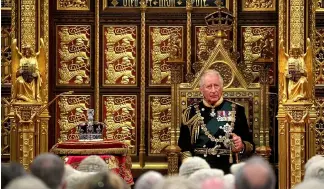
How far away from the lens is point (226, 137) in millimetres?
9625

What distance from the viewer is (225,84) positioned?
35.2ft

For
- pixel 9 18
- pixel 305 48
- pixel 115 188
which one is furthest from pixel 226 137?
pixel 115 188

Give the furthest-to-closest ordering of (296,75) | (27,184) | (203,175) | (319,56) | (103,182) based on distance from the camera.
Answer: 1. (319,56)
2. (296,75)
3. (203,175)
4. (103,182)
5. (27,184)

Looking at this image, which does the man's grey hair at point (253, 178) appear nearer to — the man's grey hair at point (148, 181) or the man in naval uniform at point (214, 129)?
the man's grey hair at point (148, 181)

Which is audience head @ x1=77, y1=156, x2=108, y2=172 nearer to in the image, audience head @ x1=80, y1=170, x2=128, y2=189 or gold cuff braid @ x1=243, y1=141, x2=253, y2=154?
audience head @ x1=80, y1=170, x2=128, y2=189

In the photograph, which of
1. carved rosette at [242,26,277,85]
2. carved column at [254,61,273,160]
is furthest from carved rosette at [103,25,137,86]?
carved column at [254,61,273,160]

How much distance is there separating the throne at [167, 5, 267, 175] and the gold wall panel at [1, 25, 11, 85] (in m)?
2.12

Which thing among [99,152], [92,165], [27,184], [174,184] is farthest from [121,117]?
[27,184]

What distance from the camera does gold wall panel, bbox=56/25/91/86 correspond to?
11391mm

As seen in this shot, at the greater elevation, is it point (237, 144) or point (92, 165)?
point (92, 165)

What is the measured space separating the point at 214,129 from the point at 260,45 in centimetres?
194

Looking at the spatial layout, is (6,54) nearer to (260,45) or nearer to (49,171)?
(260,45)

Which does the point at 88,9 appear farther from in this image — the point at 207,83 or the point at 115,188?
the point at 115,188

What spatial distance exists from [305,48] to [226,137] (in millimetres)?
1750
